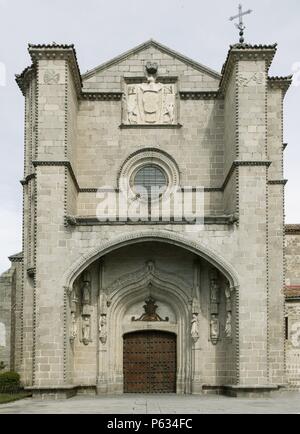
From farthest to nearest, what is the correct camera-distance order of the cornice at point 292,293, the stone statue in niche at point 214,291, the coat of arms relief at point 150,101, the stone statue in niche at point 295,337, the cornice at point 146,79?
the cornice at point 292,293, the stone statue in niche at point 295,337, the cornice at point 146,79, the coat of arms relief at point 150,101, the stone statue in niche at point 214,291

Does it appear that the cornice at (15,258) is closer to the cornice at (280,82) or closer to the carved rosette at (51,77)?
the carved rosette at (51,77)

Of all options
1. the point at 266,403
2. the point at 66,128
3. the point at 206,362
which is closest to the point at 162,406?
the point at 266,403

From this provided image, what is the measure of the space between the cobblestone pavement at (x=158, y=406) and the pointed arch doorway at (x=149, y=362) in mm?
2739

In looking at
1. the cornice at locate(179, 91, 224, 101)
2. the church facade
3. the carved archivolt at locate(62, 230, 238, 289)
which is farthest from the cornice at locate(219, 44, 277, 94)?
the carved archivolt at locate(62, 230, 238, 289)

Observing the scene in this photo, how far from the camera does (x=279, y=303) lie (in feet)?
84.1

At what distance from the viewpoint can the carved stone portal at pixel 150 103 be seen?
2755 centimetres

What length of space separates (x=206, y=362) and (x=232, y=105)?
8109mm

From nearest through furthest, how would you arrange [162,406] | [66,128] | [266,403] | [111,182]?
[162,406], [266,403], [66,128], [111,182]

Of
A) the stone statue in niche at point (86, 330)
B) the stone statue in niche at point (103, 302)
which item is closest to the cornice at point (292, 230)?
the stone statue in niche at point (103, 302)

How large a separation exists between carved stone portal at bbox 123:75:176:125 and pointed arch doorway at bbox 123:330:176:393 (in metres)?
7.10

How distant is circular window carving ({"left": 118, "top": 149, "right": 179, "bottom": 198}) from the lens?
88.9 ft

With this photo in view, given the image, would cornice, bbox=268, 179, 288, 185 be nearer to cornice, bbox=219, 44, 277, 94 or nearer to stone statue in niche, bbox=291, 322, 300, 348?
cornice, bbox=219, 44, 277, 94

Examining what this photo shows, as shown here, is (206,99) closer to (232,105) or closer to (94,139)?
(232,105)

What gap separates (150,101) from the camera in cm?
2772
